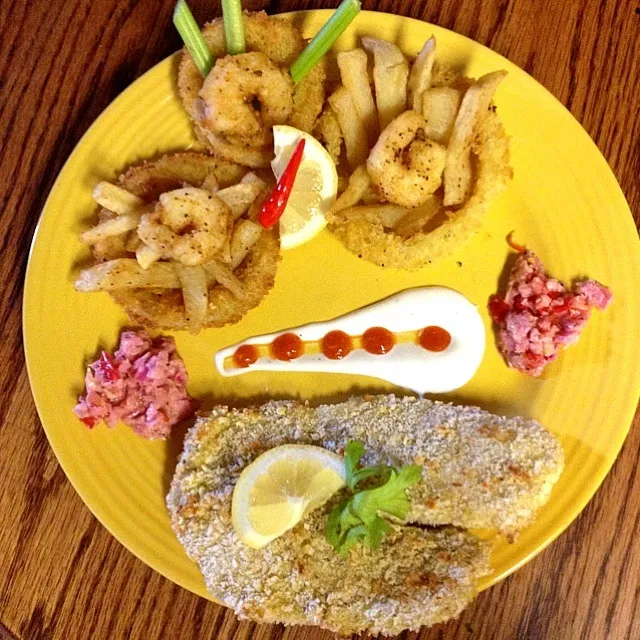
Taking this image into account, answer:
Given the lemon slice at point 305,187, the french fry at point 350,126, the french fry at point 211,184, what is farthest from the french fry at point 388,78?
the french fry at point 211,184

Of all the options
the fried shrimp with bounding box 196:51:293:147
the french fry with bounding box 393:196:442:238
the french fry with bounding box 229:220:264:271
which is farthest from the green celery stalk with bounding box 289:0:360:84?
the french fry with bounding box 393:196:442:238

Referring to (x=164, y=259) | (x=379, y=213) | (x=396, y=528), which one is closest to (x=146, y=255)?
(x=164, y=259)

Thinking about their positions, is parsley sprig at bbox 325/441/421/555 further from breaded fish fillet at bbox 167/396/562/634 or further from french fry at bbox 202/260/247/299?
french fry at bbox 202/260/247/299

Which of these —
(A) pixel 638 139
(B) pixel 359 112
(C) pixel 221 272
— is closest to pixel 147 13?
(B) pixel 359 112

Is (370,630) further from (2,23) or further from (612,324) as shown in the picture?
(2,23)

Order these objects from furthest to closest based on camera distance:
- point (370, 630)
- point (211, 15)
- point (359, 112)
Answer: point (211, 15)
point (359, 112)
point (370, 630)

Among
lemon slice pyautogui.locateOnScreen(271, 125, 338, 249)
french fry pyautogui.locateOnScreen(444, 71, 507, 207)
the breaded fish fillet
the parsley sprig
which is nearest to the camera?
the parsley sprig
